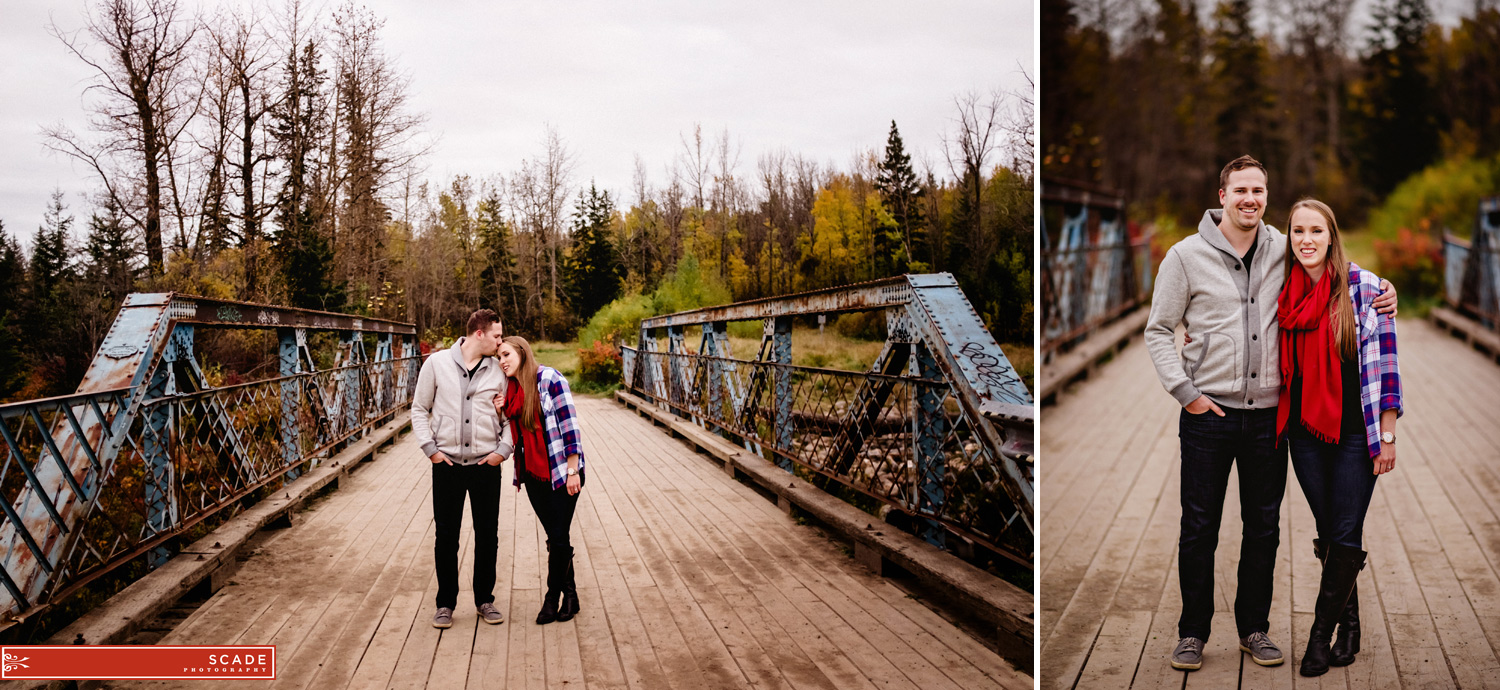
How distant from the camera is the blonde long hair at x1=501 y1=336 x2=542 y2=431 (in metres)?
2.62

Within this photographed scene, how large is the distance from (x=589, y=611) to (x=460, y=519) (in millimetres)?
494

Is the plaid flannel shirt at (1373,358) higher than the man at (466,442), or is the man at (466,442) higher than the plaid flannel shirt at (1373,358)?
the plaid flannel shirt at (1373,358)

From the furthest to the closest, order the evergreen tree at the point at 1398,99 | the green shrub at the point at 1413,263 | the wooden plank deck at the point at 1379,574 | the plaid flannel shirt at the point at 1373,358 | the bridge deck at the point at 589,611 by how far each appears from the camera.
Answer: the bridge deck at the point at 589,611
the evergreen tree at the point at 1398,99
the green shrub at the point at 1413,263
the wooden plank deck at the point at 1379,574
the plaid flannel shirt at the point at 1373,358

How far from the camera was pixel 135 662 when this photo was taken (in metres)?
2.24

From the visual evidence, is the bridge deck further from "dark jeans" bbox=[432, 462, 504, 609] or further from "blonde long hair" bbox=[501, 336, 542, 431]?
"blonde long hair" bbox=[501, 336, 542, 431]

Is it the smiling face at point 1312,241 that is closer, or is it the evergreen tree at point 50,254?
the smiling face at point 1312,241

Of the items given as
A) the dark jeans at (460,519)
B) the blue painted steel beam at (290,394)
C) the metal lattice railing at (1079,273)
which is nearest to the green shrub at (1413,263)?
the metal lattice railing at (1079,273)

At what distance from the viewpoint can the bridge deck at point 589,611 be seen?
2.32 metres

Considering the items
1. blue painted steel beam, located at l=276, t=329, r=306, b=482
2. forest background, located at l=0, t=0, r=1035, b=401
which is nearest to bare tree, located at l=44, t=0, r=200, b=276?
forest background, located at l=0, t=0, r=1035, b=401

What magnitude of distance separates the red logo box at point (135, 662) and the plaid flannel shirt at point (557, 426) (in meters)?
0.93

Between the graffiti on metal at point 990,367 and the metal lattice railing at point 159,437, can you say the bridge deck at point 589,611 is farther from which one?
the graffiti on metal at point 990,367

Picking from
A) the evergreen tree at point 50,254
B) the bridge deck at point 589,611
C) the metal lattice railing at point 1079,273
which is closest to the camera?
the bridge deck at point 589,611

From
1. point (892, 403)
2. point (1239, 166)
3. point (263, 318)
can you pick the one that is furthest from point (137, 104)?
point (1239, 166)

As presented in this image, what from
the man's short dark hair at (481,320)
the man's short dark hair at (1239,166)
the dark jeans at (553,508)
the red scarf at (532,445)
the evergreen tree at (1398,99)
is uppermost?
the evergreen tree at (1398,99)
